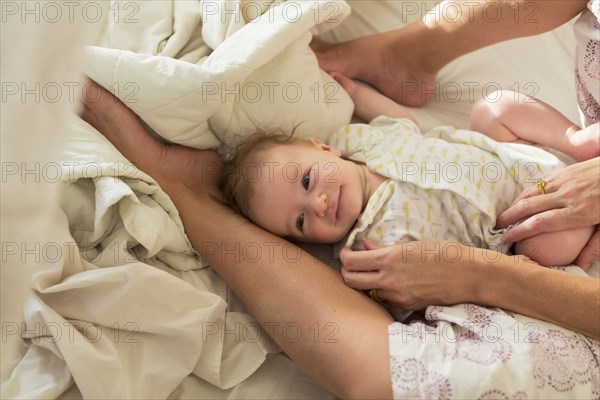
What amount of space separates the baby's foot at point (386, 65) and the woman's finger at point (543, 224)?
1.56ft

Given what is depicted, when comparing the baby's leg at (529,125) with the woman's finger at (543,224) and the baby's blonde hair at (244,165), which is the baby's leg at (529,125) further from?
the baby's blonde hair at (244,165)

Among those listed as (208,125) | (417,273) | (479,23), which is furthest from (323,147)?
(479,23)

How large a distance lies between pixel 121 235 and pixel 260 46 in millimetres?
425

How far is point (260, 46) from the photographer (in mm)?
1221

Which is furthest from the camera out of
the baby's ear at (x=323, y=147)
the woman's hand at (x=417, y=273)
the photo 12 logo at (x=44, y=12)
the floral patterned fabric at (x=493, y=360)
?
the baby's ear at (x=323, y=147)

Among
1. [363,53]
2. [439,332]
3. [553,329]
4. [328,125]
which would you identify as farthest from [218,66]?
[553,329]

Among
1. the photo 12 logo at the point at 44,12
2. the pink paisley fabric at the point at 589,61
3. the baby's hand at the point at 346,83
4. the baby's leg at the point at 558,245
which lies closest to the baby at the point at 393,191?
the baby's leg at the point at 558,245

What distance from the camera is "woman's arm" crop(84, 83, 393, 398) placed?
0.99 metres

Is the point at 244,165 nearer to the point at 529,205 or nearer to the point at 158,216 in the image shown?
the point at 158,216

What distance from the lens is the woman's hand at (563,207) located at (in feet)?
3.66

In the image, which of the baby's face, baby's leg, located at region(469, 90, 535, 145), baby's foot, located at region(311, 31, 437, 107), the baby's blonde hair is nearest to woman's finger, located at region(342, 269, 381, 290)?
the baby's face

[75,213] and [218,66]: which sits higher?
[218,66]

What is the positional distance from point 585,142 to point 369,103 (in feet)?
1.48

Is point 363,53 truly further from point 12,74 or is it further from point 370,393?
point 12,74
